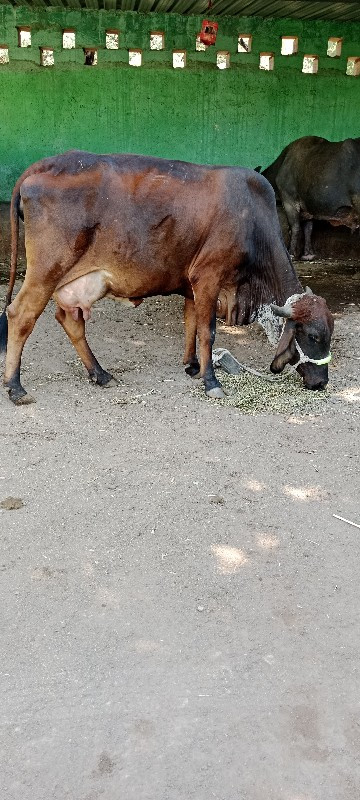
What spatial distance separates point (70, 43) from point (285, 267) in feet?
20.4

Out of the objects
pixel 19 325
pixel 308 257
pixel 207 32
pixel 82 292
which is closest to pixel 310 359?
pixel 82 292

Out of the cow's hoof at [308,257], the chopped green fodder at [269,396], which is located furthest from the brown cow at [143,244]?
the cow's hoof at [308,257]

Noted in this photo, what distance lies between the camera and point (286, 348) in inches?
223

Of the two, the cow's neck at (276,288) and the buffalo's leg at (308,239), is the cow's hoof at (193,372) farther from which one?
the buffalo's leg at (308,239)

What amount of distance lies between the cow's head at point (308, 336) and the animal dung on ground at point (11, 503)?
240 cm

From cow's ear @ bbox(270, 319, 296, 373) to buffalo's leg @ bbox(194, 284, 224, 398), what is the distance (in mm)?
494

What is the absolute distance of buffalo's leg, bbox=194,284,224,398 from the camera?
5.50 meters

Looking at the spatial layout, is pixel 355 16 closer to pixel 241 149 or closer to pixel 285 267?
pixel 241 149

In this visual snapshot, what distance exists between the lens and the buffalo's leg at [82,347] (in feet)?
18.6

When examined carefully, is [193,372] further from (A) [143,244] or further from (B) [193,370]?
(A) [143,244]

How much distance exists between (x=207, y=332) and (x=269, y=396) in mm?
639

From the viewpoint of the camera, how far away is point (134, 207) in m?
5.20

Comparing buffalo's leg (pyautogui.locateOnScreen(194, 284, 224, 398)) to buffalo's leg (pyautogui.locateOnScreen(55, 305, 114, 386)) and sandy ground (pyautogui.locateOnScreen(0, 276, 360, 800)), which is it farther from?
buffalo's leg (pyautogui.locateOnScreen(55, 305, 114, 386))

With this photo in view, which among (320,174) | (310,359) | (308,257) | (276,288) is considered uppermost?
(320,174)
